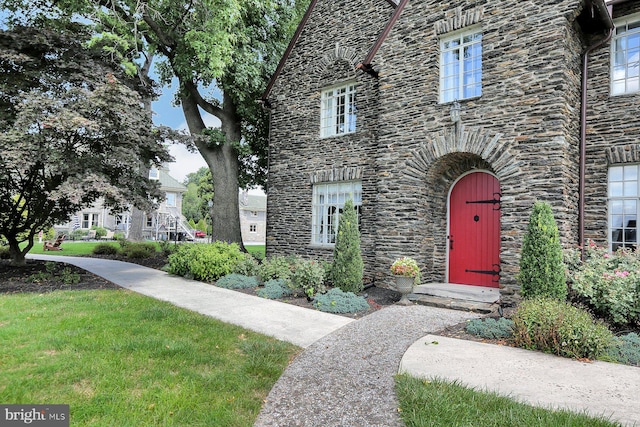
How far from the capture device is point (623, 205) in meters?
7.26

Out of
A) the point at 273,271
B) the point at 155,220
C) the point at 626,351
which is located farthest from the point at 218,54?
the point at 155,220

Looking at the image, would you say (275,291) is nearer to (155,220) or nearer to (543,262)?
(543,262)

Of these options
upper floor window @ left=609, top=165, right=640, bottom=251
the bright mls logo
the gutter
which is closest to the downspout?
the gutter

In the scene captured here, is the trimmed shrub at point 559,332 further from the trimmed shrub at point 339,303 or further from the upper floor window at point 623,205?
the upper floor window at point 623,205

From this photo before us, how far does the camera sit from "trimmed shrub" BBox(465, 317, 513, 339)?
5.14m

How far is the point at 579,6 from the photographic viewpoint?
22.0 ft

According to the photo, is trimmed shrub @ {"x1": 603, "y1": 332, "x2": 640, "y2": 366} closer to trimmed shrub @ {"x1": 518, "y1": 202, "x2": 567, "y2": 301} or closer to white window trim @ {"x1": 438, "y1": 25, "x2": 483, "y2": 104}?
trimmed shrub @ {"x1": 518, "y1": 202, "x2": 567, "y2": 301}

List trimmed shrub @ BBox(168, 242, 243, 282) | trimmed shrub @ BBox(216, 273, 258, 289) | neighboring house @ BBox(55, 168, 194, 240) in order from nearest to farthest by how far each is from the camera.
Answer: trimmed shrub @ BBox(216, 273, 258, 289), trimmed shrub @ BBox(168, 242, 243, 282), neighboring house @ BBox(55, 168, 194, 240)

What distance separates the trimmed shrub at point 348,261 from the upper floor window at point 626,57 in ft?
19.7

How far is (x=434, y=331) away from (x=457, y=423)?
8.82ft

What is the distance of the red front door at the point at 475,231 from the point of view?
8.12 metres

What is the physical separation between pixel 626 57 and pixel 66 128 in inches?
459

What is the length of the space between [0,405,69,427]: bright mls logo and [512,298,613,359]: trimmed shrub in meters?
5.04

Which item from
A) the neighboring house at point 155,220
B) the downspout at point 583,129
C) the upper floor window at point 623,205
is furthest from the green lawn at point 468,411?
the neighboring house at point 155,220
